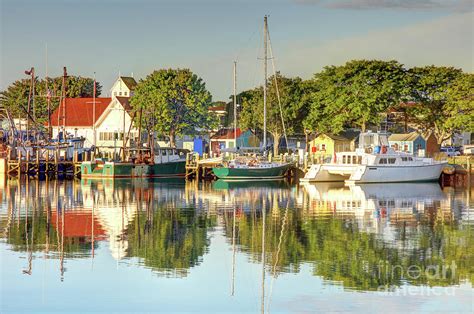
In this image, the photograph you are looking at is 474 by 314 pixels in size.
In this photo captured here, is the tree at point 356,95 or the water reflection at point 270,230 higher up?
the tree at point 356,95

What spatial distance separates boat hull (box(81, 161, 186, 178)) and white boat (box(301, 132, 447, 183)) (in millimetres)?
18224

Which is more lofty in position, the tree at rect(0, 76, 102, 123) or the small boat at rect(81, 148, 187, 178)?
the tree at rect(0, 76, 102, 123)

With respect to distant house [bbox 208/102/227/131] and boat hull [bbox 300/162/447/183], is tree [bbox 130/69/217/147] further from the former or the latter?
boat hull [bbox 300/162/447/183]

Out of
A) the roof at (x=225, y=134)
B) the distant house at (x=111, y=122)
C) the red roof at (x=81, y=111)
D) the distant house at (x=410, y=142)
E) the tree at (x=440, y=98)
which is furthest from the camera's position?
the red roof at (x=81, y=111)

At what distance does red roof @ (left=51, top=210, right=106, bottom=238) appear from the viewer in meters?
41.0

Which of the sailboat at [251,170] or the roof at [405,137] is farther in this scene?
the roof at [405,137]

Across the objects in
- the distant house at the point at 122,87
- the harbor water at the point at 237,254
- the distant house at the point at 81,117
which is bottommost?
the harbor water at the point at 237,254

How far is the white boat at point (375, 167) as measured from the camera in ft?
252

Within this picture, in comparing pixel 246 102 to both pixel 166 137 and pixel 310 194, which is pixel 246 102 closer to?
pixel 166 137

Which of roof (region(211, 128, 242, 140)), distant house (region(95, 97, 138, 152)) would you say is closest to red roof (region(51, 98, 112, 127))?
distant house (region(95, 97, 138, 152))


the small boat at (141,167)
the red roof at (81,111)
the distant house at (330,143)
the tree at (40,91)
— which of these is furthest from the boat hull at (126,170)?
the tree at (40,91)

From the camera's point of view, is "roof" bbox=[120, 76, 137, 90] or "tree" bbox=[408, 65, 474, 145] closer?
"tree" bbox=[408, 65, 474, 145]

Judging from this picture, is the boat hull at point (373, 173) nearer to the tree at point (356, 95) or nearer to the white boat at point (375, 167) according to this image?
the white boat at point (375, 167)

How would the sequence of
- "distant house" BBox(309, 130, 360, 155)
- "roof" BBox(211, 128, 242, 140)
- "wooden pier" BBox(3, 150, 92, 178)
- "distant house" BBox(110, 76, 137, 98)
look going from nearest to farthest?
"wooden pier" BBox(3, 150, 92, 178) < "distant house" BBox(309, 130, 360, 155) < "roof" BBox(211, 128, 242, 140) < "distant house" BBox(110, 76, 137, 98)
